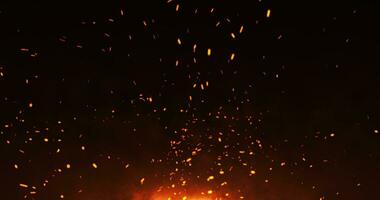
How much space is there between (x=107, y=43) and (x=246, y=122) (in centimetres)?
140

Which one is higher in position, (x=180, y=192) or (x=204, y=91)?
(x=204, y=91)

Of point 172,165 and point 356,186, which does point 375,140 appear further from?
point 172,165

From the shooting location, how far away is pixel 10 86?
3.68 metres

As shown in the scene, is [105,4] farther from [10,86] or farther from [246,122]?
[246,122]

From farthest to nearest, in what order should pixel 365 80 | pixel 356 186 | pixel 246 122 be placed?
1. pixel 356 186
2. pixel 246 122
3. pixel 365 80

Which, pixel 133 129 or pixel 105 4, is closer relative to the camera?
pixel 105 4

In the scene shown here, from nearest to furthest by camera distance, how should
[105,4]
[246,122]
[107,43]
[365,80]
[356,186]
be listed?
[105,4] < [107,43] < [365,80] < [246,122] < [356,186]

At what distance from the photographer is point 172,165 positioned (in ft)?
13.9

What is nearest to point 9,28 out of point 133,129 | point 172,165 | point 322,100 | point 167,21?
point 167,21

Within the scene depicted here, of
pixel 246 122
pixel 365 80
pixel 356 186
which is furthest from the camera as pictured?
pixel 356 186

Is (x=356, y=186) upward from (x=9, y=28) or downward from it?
downward

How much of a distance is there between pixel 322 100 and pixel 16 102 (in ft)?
8.32

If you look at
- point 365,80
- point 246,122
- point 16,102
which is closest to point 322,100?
point 365,80

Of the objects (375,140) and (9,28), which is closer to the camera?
(9,28)
